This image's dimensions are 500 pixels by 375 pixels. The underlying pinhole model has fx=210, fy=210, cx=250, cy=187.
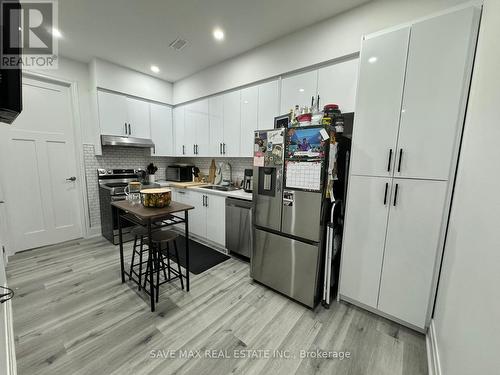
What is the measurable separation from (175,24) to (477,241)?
3.19 meters

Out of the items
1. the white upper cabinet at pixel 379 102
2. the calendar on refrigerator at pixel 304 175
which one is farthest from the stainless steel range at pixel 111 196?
the white upper cabinet at pixel 379 102

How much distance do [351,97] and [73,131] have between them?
4.06 meters

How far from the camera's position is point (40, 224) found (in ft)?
10.5

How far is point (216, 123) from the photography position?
3.51m

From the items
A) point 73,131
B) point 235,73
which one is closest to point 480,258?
point 235,73

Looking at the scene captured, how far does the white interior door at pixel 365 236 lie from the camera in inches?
71.1

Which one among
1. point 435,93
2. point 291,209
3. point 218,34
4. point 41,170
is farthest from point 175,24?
point 41,170

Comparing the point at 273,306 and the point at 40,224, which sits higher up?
the point at 40,224

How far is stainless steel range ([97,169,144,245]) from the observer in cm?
330

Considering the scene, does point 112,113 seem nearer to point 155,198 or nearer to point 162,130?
point 162,130

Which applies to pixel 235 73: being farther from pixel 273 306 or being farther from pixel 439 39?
pixel 273 306

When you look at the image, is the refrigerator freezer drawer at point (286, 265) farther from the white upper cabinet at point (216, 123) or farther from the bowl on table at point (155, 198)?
the white upper cabinet at point (216, 123)

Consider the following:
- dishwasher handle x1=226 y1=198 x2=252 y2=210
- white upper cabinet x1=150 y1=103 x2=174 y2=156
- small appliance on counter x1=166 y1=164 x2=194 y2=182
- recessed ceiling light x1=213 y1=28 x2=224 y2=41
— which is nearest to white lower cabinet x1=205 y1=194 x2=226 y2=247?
dishwasher handle x1=226 y1=198 x2=252 y2=210

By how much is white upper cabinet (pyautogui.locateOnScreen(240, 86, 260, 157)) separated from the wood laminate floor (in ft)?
6.00
